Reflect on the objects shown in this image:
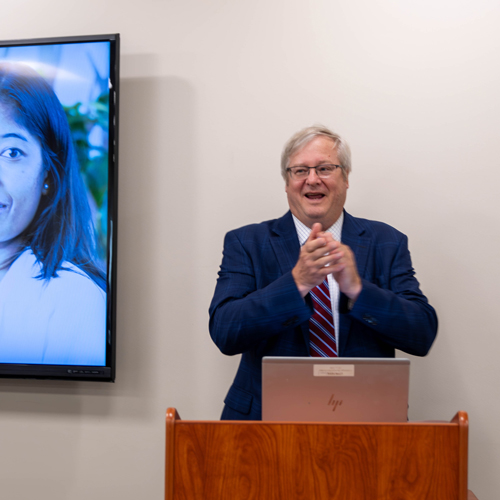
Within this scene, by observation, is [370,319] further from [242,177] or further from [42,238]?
[42,238]

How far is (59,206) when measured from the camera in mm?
2264

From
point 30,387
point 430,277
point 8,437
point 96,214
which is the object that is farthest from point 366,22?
point 8,437

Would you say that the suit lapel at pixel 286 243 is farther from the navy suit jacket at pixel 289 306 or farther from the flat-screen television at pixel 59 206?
the flat-screen television at pixel 59 206

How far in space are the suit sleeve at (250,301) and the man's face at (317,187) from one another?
0.19 meters

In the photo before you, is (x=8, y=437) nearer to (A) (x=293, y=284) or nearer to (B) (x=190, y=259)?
(B) (x=190, y=259)

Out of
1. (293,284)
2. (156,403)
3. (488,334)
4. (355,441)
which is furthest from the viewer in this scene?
(156,403)

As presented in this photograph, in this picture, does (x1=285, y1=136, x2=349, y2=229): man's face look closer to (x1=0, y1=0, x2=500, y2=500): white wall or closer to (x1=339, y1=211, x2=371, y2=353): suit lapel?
(x1=339, y1=211, x2=371, y2=353): suit lapel

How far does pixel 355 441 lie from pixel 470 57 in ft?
5.96

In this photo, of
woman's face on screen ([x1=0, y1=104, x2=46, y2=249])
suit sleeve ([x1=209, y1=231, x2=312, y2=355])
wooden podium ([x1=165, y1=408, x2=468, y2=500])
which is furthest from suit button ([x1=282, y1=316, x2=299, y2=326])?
woman's face on screen ([x1=0, y1=104, x2=46, y2=249])

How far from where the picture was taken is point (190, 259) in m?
2.36

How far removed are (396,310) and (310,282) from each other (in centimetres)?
28

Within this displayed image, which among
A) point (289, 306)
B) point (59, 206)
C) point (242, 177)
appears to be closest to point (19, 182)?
point (59, 206)

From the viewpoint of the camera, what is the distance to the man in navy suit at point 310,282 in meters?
1.48

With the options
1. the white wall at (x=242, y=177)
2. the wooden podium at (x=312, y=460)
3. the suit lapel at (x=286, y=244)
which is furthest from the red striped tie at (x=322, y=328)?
the white wall at (x=242, y=177)
